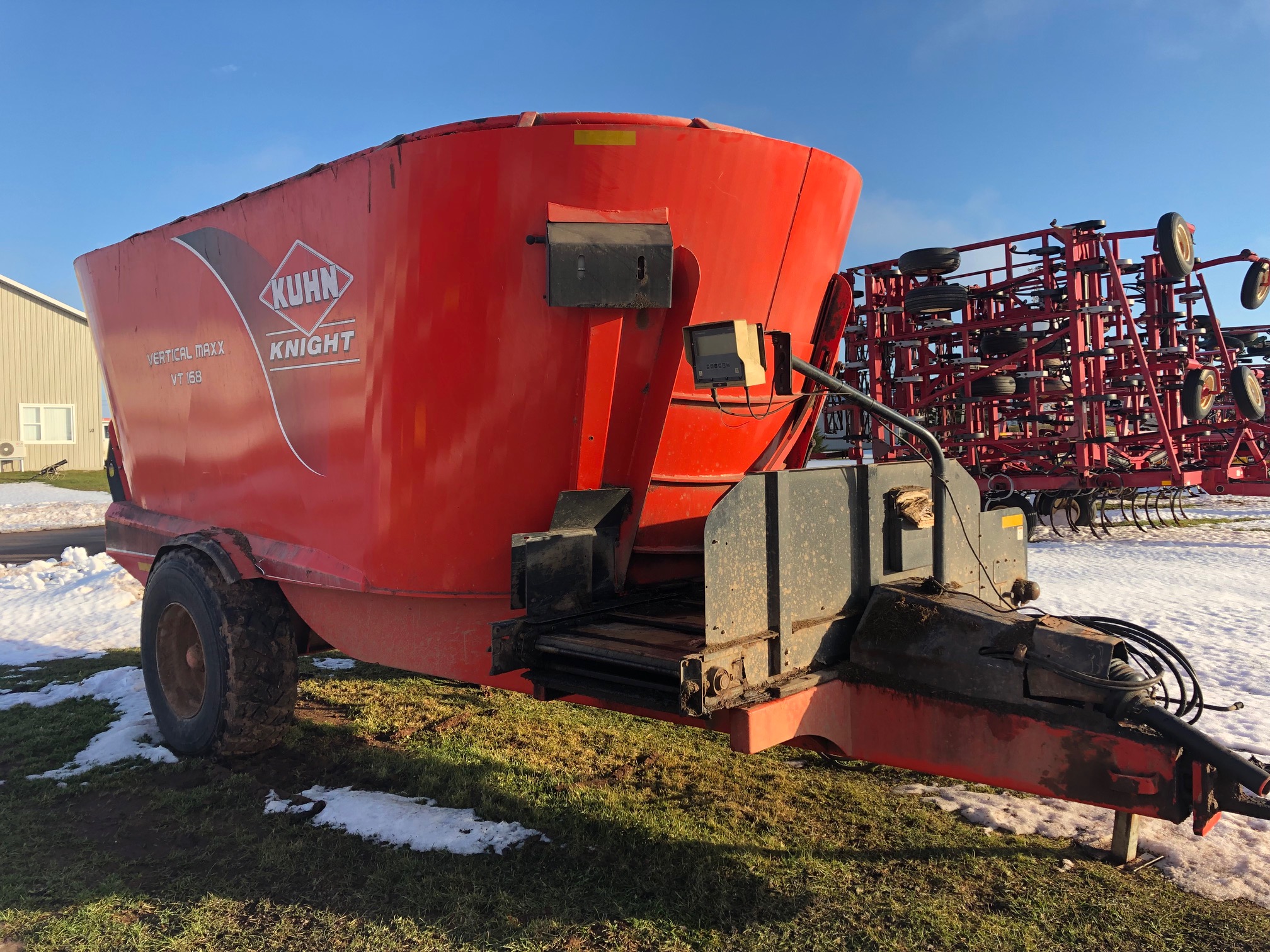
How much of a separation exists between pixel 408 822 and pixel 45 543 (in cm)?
1331

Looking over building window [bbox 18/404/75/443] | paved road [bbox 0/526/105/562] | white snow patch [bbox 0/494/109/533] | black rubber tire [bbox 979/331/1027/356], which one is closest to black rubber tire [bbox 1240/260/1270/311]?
black rubber tire [bbox 979/331/1027/356]

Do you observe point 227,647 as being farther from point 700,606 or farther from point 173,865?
point 700,606

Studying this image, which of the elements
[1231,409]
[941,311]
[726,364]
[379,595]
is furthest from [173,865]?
[1231,409]

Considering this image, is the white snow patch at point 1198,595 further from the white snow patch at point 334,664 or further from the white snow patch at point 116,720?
the white snow patch at point 116,720

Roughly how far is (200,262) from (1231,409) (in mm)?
16191

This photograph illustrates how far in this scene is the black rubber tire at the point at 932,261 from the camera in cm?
1203

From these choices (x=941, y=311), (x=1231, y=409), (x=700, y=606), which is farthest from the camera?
(x=1231, y=409)

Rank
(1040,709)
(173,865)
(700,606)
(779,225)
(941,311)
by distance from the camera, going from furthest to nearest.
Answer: (941,311)
(700,606)
(779,225)
(173,865)
(1040,709)

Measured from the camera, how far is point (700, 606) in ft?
12.5

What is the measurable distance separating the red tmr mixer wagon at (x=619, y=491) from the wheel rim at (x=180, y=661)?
0.26 metres

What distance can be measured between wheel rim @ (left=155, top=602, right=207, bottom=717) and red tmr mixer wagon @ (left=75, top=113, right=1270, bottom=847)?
0.26 meters

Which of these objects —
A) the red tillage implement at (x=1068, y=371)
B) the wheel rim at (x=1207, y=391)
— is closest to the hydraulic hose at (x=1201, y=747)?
the red tillage implement at (x=1068, y=371)

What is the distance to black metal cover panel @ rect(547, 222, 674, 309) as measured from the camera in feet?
10.4

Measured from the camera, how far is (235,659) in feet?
13.9
